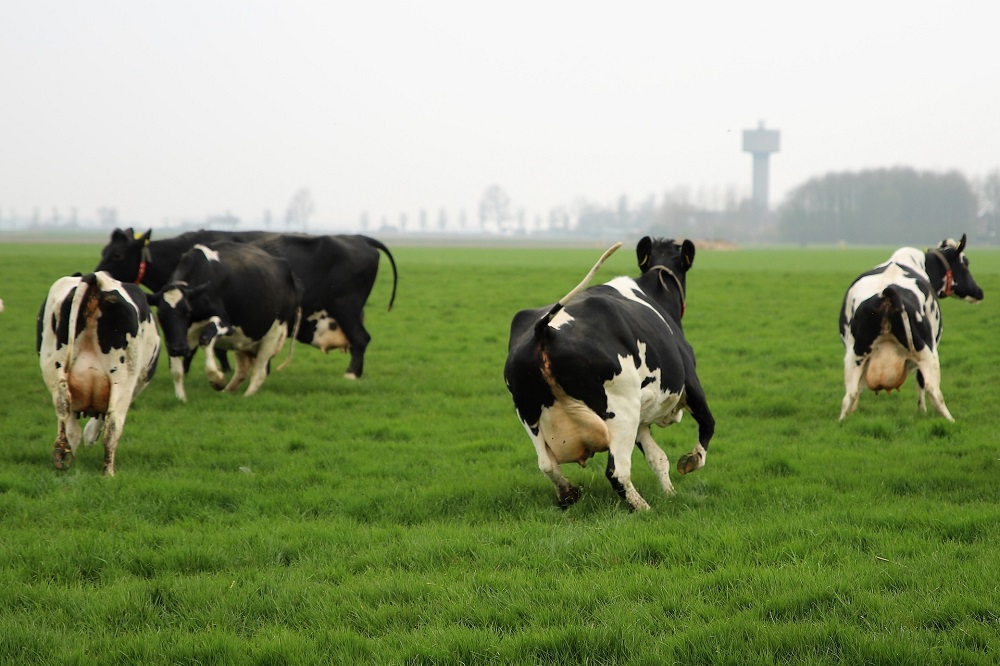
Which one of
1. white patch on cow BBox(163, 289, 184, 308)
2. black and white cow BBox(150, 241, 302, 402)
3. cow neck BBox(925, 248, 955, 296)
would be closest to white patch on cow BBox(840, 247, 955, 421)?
cow neck BBox(925, 248, 955, 296)

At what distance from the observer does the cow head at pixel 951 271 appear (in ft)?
40.7

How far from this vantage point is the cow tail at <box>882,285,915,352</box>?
959 centimetres

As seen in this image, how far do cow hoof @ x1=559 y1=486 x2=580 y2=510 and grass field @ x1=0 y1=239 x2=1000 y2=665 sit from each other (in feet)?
0.46

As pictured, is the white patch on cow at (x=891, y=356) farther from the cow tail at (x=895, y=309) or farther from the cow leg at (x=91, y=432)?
the cow leg at (x=91, y=432)

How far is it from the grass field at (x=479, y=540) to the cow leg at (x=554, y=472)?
15 centimetres

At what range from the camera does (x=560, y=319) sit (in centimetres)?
625

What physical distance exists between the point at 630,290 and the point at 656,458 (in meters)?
1.22

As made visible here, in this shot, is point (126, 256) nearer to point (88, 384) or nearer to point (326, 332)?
point (326, 332)

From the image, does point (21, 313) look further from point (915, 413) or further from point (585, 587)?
point (585, 587)

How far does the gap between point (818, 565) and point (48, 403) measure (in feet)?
30.2

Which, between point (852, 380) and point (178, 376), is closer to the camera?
point (852, 380)

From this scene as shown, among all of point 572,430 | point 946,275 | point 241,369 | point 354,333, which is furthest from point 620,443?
point 354,333

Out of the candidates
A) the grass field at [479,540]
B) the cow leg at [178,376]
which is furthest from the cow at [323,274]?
the grass field at [479,540]

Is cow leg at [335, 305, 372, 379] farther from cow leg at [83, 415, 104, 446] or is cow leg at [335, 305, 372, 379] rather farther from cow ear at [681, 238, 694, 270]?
cow ear at [681, 238, 694, 270]
